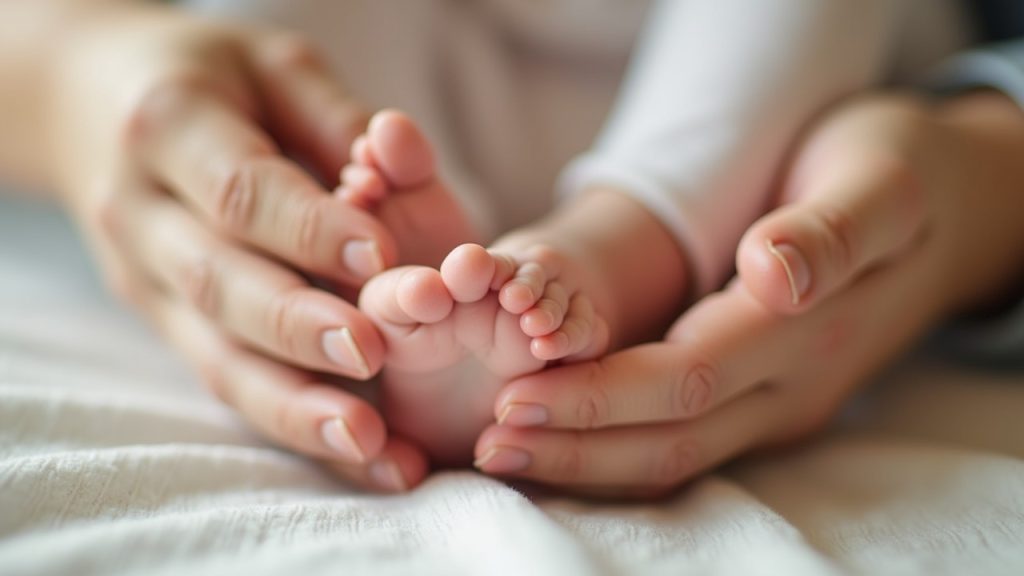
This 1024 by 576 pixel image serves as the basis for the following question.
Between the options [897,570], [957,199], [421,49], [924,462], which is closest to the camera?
[897,570]

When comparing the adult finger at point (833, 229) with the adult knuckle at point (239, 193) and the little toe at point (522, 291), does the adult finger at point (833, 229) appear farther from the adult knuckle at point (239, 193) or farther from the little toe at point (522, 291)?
the adult knuckle at point (239, 193)

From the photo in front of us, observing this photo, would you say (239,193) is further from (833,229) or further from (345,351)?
(833,229)

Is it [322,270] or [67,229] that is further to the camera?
[67,229]

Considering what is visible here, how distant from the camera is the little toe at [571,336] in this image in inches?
15.1

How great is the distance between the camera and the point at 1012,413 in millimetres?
532

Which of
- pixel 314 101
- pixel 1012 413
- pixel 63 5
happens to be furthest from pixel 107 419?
pixel 1012 413

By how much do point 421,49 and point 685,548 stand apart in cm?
50

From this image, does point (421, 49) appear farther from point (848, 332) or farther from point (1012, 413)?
point (1012, 413)

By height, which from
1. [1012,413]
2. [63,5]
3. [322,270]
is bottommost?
[1012,413]

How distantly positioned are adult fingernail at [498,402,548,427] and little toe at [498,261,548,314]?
5 cm

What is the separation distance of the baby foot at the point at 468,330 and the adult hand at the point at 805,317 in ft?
0.06

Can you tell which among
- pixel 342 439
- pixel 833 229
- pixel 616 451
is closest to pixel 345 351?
pixel 342 439

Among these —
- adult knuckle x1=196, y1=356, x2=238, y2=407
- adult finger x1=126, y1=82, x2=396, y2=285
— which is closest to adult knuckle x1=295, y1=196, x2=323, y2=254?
adult finger x1=126, y1=82, x2=396, y2=285

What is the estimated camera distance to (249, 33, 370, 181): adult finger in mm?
538
